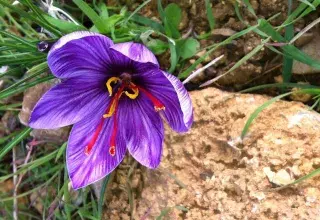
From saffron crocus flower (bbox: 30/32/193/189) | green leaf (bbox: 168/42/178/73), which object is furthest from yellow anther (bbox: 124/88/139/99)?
green leaf (bbox: 168/42/178/73)

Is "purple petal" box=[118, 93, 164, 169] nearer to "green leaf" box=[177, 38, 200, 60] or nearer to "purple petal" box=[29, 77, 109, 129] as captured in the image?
"purple petal" box=[29, 77, 109, 129]

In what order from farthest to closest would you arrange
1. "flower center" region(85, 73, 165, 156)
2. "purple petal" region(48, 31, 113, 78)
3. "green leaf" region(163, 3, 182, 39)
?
"green leaf" region(163, 3, 182, 39)
"flower center" region(85, 73, 165, 156)
"purple petal" region(48, 31, 113, 78)

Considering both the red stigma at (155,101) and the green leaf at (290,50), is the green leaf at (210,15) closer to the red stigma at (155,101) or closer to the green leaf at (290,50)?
the green leaf at (290,50)

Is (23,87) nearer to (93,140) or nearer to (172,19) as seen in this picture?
(93,140)

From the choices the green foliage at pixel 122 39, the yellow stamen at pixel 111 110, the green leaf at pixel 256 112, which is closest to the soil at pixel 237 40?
the green foliage at pixel 122 39

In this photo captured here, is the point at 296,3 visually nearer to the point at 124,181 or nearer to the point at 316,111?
the point at 316,111

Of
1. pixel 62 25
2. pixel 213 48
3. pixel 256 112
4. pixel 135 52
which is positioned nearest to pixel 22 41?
pixel 62 25

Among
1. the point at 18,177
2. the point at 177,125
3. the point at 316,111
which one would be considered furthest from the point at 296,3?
the point at 18,177
